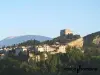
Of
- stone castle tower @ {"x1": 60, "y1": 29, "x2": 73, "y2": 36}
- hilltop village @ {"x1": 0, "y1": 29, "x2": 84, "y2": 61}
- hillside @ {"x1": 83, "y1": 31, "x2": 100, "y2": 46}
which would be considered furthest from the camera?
stone castle tower @ {"x1": 60, "y1": 29, "x2": 73, "y2": 36}

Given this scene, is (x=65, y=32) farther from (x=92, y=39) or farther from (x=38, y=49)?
(x=38, y=49)

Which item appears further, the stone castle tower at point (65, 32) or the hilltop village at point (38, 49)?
the stone castle tower at point (65, 32)

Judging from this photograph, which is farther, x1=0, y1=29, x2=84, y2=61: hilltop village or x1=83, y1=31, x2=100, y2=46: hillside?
x1=83, y1=31, x2=100, y2=46: hillside

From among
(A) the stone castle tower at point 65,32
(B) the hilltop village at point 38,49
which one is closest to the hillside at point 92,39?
(B) the hilltop village at point 38,49

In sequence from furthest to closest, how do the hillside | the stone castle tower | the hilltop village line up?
the stone castle tower → the hillside → the hilltop village

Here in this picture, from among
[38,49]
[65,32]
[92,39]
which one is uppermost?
[65,32]

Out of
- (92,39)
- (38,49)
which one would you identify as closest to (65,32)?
(92,39)

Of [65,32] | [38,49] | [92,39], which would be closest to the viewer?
[38,49]

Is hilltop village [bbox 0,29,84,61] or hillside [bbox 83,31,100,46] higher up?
hillside [bbox 83,31,100,46]

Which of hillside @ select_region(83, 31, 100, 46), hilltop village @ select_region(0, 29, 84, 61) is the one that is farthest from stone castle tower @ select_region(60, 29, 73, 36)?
hillside @ select_region(83, 31, 100, 46)

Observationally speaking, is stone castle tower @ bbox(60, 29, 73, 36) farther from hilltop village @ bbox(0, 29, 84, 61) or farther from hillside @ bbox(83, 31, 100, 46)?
hillside @ bbox(83, 31, 100, 46)

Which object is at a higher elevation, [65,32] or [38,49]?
[65,32]

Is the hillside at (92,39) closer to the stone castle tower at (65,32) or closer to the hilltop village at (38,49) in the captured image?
the hilltop village at (38,49)

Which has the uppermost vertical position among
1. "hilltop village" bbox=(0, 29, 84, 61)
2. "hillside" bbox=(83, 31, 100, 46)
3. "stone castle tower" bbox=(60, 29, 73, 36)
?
"stone castle tower" bbox=(60, 29, 73, 36)
